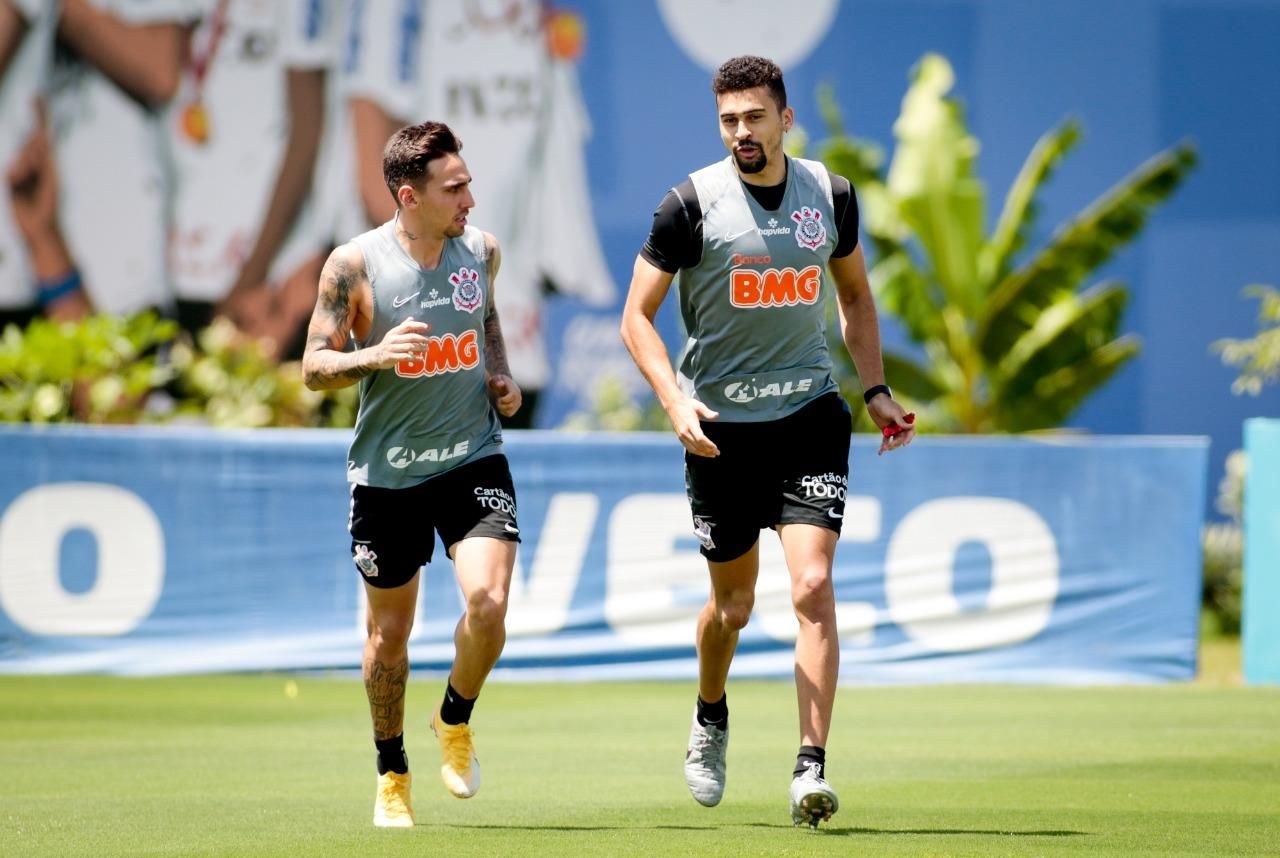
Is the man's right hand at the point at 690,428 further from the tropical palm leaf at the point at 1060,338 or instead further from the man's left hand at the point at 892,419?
the tropical palm leaf at the point at 1060,338

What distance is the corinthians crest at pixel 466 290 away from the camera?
6.69 meters

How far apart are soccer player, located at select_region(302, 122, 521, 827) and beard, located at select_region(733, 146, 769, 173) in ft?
3.10

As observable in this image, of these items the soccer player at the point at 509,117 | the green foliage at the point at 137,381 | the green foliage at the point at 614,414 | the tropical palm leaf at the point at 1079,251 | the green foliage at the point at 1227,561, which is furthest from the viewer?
the soccer player at the point at 509,117

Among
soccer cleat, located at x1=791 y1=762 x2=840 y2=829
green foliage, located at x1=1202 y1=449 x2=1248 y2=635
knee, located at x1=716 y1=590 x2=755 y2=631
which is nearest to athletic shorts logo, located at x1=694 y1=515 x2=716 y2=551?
knee, located at x1=716 y1=590 x2=755 y2=631

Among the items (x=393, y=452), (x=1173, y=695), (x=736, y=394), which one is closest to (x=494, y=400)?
(x=393, y=452)

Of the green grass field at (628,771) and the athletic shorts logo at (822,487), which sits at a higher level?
the athletic shorts logo at (822,487)

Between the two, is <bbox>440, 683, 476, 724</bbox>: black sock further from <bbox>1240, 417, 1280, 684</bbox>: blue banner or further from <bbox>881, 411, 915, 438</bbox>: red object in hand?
<bbox>1240, 417, 1280, 684</bbox>: blue banner

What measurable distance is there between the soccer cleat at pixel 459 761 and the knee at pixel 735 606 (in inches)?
40.8

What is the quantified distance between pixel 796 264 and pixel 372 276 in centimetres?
149

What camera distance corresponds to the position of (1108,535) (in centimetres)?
1324

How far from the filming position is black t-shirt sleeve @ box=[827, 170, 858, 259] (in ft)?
22.5

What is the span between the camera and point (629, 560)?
13195 mm

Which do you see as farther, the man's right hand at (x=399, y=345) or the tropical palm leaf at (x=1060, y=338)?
the tropical palm leaf at (x=1060, y=338)

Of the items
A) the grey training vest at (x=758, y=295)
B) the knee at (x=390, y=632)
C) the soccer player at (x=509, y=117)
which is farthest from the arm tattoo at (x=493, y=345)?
the soccer player at (x=509, y=117)
